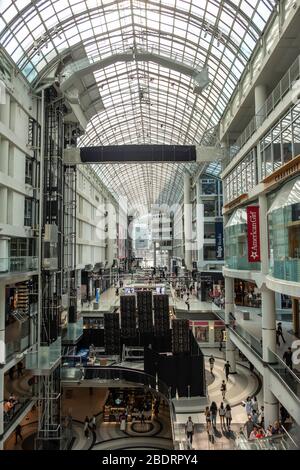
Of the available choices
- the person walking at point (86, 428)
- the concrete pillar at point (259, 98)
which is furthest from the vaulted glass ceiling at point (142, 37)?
the person walking at point (86, 428)

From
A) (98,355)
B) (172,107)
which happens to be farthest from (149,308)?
(172,107)

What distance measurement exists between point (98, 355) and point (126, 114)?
3039 cm

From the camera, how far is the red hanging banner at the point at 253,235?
64.2ft

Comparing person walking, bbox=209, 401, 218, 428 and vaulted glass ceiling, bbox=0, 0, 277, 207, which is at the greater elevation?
vaulted glass ceiling, bbox=0, 0, 277, 207

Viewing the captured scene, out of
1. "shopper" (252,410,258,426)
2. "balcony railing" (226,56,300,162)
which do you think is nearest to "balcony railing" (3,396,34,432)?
"shopper" (252,410,258,426)

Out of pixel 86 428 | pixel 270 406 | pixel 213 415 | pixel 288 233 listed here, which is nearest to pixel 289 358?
pixel 270 406

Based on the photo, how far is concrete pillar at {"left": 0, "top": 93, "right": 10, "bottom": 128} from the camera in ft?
67.3

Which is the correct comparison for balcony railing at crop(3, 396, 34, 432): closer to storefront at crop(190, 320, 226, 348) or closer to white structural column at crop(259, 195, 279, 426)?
white structural column at crop(259, 195, 279, 426)

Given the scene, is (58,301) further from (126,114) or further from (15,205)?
(126,114)

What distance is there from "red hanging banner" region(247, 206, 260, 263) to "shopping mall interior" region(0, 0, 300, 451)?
105 mm

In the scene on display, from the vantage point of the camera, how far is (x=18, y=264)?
67.1 ft

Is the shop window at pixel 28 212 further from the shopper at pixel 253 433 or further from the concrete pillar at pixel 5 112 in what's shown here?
the shopper at pixel 253 433

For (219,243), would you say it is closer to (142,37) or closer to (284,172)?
(142,37)

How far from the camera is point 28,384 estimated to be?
82.3 feet
